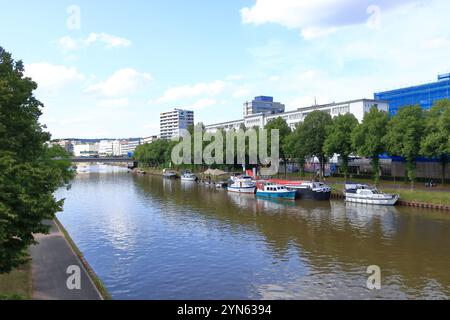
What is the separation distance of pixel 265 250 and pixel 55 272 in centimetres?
2163

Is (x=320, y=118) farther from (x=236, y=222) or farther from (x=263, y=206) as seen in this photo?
(x=236, y=222)

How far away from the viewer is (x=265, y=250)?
43.9 m

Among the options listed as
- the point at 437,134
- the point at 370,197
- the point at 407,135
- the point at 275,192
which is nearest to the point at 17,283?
the point at 370,197

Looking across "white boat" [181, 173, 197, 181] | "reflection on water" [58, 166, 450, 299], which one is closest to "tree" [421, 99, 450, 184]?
"reflection on water" [58, 166, 450, 299]

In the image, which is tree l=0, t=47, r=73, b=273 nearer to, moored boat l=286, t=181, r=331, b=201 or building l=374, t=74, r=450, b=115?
moored boat l=286, t=181, r=331, b=201

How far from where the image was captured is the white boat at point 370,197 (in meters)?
74.3

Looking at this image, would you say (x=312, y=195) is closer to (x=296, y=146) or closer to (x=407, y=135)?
(x=407, y=135)

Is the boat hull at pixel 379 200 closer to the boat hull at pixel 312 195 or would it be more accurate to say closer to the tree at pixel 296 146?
the boat hull at pixel 312 195

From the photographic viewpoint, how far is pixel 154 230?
183ft

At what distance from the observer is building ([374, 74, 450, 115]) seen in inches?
5330

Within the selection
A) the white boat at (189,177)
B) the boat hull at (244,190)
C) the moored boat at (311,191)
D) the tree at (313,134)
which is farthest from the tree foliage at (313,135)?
the white boat at (189,177)

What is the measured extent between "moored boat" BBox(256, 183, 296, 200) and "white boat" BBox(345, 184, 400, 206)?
1223 cm

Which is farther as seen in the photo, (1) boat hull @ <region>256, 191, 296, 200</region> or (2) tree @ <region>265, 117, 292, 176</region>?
(2) tree @ <region>265, 117, 292, 176</region>

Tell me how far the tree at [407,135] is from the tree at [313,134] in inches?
1037
